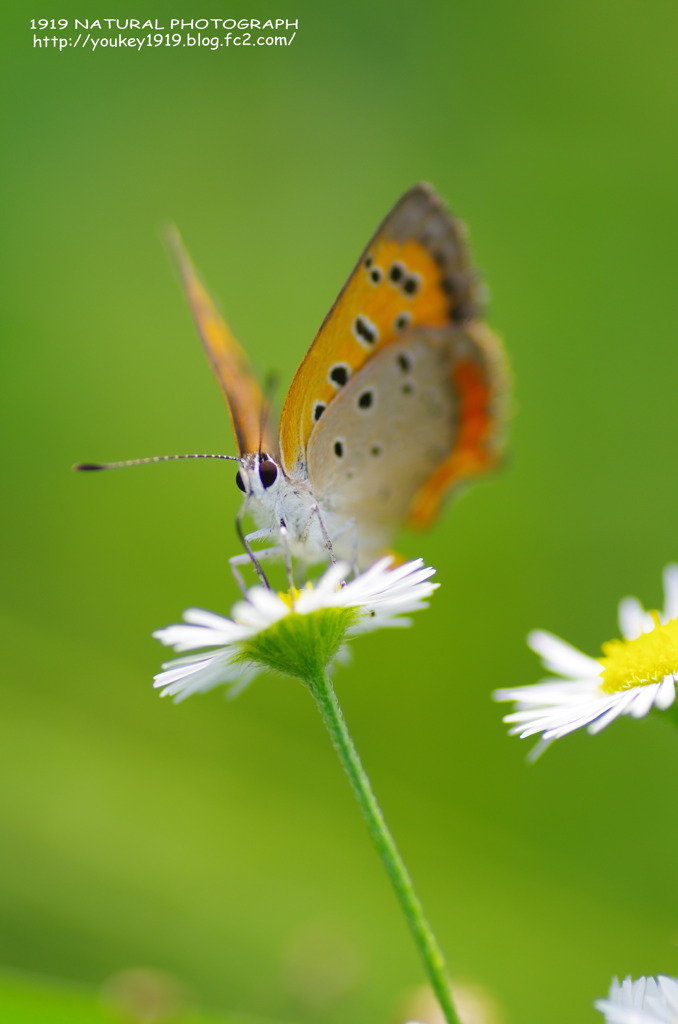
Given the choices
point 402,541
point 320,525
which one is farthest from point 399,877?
point 402,541

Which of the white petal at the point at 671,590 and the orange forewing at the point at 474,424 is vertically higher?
the orange forewing at the point at 474,424

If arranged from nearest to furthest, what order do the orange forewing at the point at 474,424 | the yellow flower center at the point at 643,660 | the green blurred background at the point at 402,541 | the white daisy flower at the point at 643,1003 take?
1. the white daisy flower at the point at 643,1003
2. the yellow flower center at the point at 643,660
3. the orange forewing at the point at 474,424
4. the green blurred background at the point at 402,541

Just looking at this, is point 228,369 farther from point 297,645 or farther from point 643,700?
point 643,700

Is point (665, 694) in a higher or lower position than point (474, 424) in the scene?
lower

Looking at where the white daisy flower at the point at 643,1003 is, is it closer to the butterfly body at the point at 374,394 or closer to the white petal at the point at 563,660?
the white petal at the point at 563,660

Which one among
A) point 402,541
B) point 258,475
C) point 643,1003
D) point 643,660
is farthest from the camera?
point 402,541

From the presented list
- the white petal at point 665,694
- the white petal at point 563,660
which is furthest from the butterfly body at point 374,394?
the white petal at point 665,694

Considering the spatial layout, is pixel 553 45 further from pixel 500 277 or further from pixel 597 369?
pixel 597 369

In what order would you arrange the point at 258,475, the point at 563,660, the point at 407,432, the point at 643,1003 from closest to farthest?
the point at 643,1003, the point at 563,660, the point at 258,475, the point at 407,432

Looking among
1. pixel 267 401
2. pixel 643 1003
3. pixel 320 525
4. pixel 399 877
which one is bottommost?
pixel 643 1003
